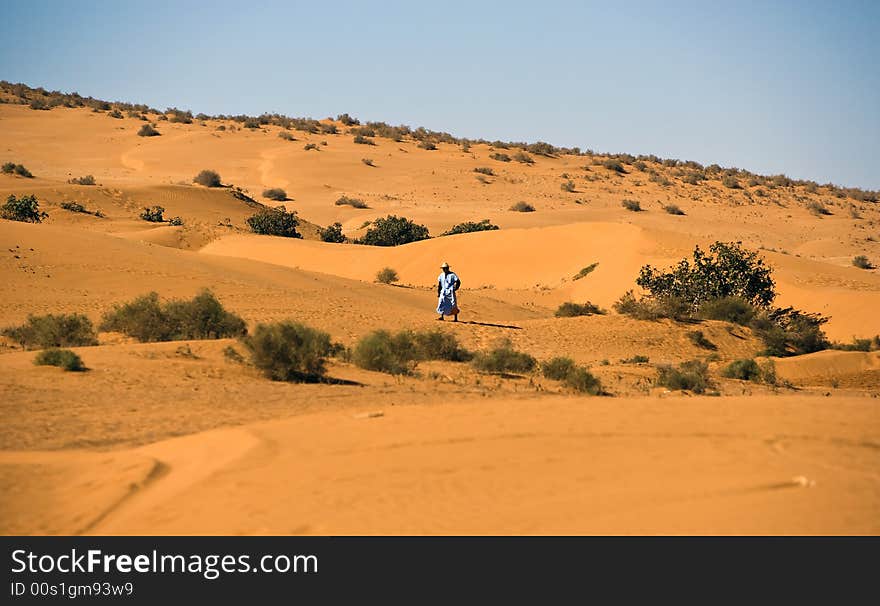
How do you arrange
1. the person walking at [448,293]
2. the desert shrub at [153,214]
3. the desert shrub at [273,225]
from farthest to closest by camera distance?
the desert shrub at [273,225] → the desert shrub at [153,214] → the person walking at [448,293]

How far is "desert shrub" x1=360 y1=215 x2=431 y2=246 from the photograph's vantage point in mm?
43938

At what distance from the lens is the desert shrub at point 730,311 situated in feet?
83.5

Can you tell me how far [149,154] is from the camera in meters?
65.6

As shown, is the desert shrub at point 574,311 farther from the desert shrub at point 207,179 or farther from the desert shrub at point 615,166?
the desert shrub at point 615,166

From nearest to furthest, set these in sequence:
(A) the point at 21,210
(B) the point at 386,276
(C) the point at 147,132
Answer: (B) the point at 386,276, (A) the point at 21,210, (C) the point at 147,132

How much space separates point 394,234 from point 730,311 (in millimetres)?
20937

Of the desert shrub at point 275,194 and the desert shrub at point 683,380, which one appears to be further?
the desert shrub at point 275,194

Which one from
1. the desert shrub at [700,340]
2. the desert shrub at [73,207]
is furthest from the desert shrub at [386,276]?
the desert shrub at [73,207]

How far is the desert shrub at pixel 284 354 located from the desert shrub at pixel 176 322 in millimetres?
3592

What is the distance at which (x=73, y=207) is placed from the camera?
39938 mm

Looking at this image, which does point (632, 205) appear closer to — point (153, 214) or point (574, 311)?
point (153, 214)

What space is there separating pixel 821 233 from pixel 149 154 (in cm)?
4261

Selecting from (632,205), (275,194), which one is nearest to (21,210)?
(275,194)
